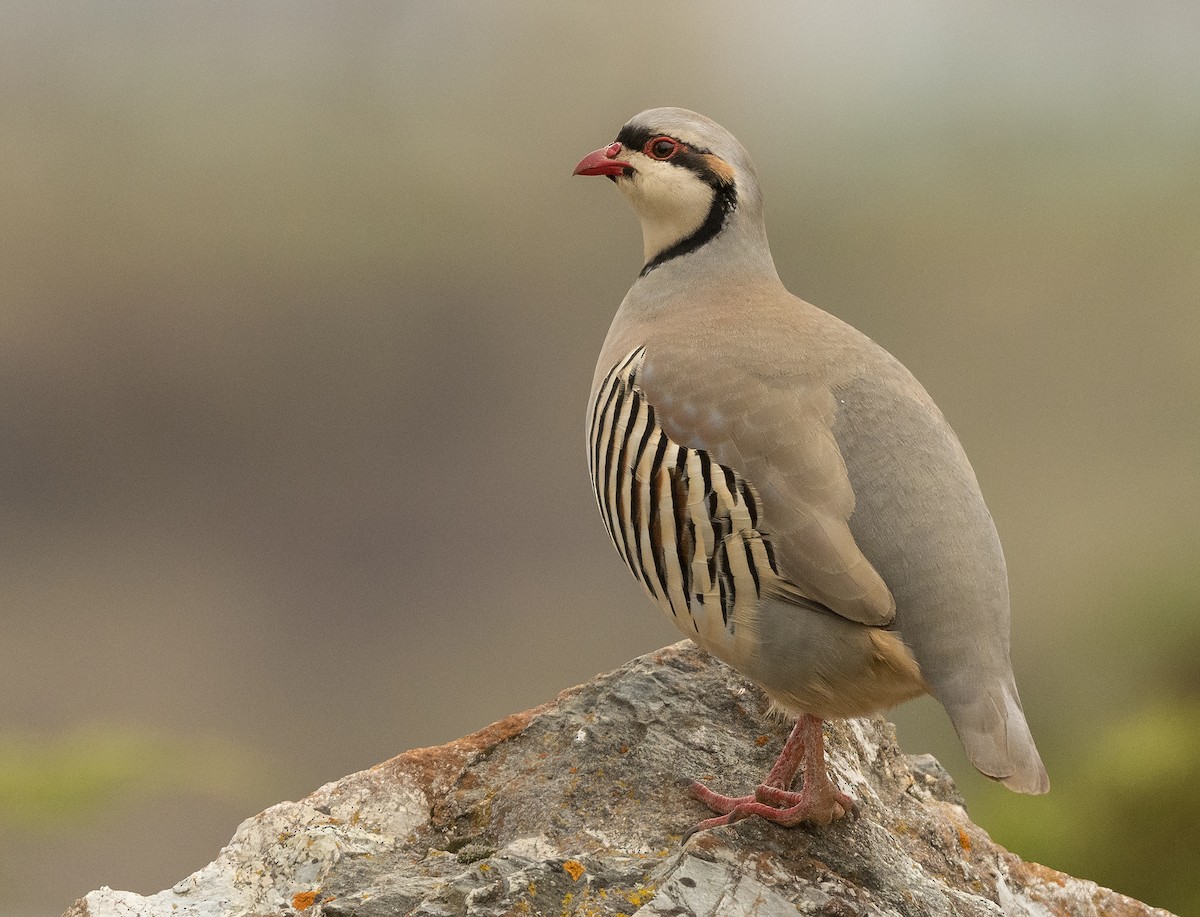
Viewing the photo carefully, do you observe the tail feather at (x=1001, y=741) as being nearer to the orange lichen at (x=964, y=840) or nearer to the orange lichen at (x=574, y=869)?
the orange lichen at (x=574, y=869)

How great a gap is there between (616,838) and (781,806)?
419mm

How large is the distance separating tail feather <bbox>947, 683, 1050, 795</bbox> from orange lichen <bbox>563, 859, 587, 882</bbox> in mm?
880

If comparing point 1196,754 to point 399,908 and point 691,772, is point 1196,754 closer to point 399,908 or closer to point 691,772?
point 691,772

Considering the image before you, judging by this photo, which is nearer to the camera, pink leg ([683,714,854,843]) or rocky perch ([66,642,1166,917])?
rocky perch ([66,642,1166,917])

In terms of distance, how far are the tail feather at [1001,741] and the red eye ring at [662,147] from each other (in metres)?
1.76

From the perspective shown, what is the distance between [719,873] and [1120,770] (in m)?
3.20

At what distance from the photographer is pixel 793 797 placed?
3.13 m

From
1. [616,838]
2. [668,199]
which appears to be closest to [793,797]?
[616,838]

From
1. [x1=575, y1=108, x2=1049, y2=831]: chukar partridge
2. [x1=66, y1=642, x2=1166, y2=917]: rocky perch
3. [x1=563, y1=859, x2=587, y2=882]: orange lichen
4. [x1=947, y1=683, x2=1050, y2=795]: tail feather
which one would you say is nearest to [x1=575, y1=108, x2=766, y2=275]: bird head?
[x1=575, y1=108, x2=1049, y2=831]: chukar partridge

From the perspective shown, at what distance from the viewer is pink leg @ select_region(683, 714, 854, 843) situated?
10.00 feet

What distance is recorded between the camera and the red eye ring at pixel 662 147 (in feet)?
11.9

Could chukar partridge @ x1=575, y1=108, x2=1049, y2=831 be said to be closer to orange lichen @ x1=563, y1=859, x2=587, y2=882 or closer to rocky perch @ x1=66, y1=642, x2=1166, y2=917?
rocky perch @ x1=66, y1=642, x2=1166, y2=917

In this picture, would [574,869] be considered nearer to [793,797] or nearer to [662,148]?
[793,797]

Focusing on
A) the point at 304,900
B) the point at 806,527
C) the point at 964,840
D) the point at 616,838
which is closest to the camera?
the point at 806,527
